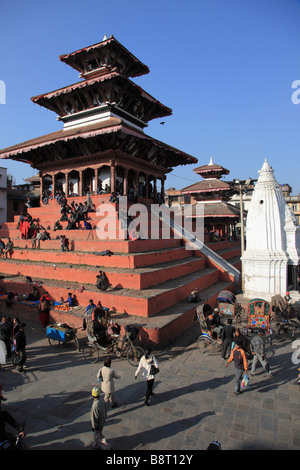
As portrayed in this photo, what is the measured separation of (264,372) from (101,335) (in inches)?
157

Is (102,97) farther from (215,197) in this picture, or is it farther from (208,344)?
(208,344)

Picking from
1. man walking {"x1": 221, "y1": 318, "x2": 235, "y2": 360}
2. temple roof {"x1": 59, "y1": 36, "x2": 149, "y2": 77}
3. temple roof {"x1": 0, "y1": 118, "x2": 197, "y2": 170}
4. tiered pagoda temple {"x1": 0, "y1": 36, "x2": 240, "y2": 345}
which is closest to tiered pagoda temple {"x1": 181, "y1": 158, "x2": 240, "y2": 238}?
tiered pagoda temple {"x1": 0, "y1": 36, "x2": 240, "y2": 345}

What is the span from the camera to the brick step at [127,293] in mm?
8438

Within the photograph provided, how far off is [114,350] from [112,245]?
4.21 metres

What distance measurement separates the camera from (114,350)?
301 inches

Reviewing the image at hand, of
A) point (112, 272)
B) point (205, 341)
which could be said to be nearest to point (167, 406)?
point (205, 341)

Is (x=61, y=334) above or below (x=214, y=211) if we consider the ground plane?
below

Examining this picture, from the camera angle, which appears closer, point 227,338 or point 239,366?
point 239,366

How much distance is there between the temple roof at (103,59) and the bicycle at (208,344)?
14762 mm

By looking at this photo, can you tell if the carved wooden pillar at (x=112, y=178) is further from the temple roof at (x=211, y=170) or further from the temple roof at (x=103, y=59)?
the temple roof at (x=211, y=170)

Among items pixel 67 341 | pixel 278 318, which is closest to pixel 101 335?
pixel 67 341

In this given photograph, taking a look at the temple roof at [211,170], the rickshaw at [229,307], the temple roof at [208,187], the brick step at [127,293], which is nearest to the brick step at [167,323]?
the brick step at [127,293]
